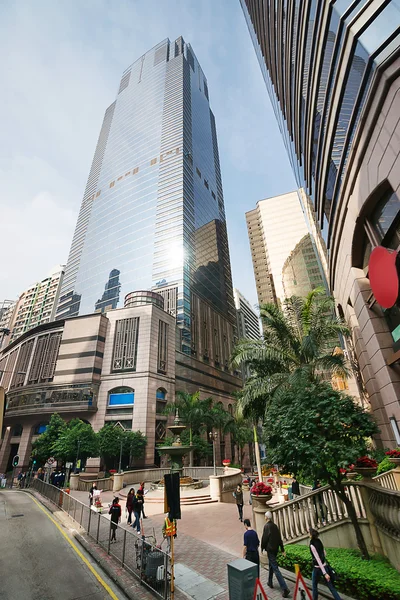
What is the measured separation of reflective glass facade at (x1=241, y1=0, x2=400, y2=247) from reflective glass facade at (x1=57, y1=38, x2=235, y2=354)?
47873 millimetres

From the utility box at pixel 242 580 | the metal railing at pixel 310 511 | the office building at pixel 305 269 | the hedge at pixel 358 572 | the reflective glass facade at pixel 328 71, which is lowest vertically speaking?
the hedge at pixel 358 572

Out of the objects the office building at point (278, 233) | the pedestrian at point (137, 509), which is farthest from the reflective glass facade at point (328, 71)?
the office building at point (278, 233)

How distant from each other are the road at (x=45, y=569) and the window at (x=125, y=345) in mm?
37104

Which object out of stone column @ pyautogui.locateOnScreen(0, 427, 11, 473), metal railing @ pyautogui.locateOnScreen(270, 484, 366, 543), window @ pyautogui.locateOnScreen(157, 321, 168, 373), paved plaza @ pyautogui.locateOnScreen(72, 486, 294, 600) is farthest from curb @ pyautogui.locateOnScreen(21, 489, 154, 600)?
stone column @ pyautogui.locateOnScreen(0, 427, 11, 473)

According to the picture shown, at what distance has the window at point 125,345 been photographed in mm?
51375

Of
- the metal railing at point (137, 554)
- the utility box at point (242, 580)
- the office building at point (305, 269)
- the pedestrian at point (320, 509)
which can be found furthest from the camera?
the office building at point (305, 269)

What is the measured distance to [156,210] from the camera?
277ft

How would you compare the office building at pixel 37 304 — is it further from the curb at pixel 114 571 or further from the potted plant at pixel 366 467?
the potted plant at pixel 366 467

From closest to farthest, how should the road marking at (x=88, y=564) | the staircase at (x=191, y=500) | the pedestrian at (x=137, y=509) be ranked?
the road marking at (x=88, y=564) → the pedestrian at (x=137, y=509) → the staircase at (x=191, y=500)

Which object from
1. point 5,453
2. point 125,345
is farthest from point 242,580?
point 5,453

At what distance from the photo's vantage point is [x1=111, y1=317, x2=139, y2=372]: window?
169 feet

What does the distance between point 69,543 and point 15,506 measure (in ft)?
40.1

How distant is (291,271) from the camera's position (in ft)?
258

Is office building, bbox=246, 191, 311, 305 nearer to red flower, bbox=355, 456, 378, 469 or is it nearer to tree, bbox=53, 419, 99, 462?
tree, bbox=53, 419, 99, 462
